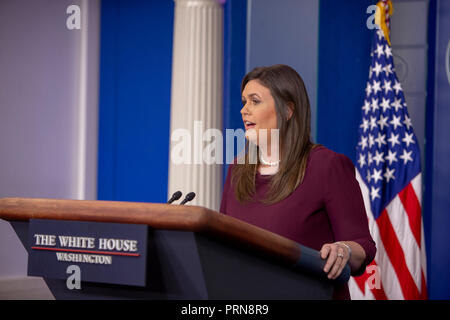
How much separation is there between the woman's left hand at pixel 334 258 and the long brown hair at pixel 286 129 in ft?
1.05

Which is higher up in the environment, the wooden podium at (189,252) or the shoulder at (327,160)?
the shoulder at (327,160)

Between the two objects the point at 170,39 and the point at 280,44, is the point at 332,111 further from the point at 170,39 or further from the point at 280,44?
the point at 170,39

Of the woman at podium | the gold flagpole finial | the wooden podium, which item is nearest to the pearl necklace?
the woman at podium

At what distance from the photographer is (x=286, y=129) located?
1.64m

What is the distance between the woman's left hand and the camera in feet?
3.96

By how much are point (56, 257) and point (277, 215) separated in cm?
65

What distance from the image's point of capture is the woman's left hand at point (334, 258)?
1206 millimetres

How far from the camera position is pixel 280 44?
3541mm

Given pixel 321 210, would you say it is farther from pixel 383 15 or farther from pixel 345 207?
pixel 383 15

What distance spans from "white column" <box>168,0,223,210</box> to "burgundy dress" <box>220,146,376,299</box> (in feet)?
7.05

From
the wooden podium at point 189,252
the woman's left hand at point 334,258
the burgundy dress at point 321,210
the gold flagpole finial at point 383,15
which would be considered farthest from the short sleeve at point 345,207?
the gold flagpole finial at point 383,15

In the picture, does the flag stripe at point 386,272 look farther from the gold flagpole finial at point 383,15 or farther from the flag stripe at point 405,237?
the gold flagpole finial at point 383,15

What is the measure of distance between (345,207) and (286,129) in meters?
0.31
